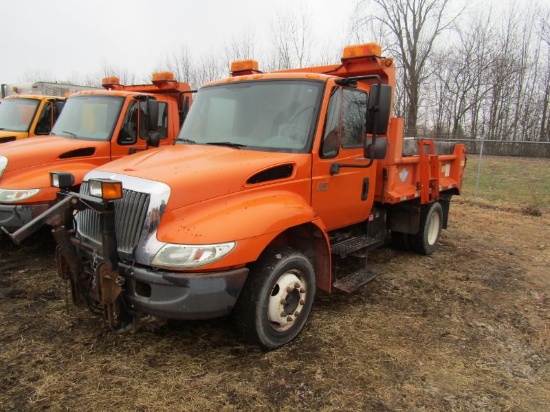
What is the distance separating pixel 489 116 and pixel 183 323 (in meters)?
32.8

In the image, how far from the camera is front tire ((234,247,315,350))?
3.32m

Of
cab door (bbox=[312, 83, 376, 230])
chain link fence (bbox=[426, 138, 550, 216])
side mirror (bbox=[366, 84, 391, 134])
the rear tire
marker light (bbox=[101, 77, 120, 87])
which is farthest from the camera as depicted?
chain link fence (bbox=[426, 138, 550, 216])

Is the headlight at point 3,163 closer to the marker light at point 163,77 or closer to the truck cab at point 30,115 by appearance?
the truck cab at point 30,115

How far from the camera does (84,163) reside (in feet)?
19.9

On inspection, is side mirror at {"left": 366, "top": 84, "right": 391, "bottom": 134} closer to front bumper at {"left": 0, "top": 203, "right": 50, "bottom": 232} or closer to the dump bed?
the dump bed

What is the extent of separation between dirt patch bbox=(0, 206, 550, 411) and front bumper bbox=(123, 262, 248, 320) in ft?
1.82

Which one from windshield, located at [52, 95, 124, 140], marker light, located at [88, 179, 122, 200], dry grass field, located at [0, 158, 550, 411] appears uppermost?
windshield, located at [52, 95, 124, 140]

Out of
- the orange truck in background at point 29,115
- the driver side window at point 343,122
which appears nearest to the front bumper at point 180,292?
the driver side window at point 343,122

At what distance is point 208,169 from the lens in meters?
3.42

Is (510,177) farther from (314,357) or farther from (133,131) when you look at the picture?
(314,357)

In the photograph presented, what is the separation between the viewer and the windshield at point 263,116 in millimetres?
3967

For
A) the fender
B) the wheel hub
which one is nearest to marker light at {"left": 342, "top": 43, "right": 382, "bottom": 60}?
the fender

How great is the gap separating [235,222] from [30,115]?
6.33 metres

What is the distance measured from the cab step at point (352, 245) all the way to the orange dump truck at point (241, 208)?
3 cm
